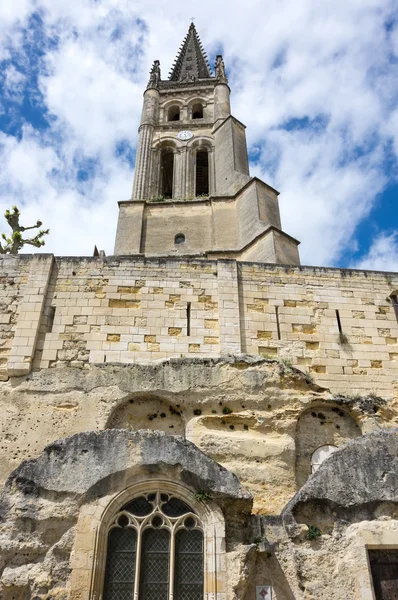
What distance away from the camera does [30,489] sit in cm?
591

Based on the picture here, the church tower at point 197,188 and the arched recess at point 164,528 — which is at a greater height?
the church tower at point 197,188

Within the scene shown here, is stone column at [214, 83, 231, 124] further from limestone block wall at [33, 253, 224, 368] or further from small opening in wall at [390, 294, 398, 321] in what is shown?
small opening in wall at [390, 294, 398, 321]

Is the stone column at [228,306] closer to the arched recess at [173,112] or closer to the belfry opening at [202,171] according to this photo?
the belfry opening at [202,171]

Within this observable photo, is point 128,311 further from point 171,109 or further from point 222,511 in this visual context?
point 171,109

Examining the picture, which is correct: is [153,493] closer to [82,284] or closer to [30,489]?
[30,489]

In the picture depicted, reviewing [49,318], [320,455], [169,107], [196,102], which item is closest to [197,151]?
[196,102]

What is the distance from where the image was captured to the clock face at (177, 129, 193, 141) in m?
27.9

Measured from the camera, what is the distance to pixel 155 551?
596 centimetres

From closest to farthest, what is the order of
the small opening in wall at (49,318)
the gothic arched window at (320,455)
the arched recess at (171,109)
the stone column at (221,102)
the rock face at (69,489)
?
the rock face at (69,489) → the gothic arched window at (320,455) → the small opening in wall at (49,318) → the stone column at (221,102) → the arched recess at (171,109)

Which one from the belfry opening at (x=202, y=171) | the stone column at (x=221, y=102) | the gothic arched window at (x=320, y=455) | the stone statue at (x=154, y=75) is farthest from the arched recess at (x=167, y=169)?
the gothic arched window at (x=320, y=455)

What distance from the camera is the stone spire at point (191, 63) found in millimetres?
35812

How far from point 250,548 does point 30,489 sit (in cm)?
257

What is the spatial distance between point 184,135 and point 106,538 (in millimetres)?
25035

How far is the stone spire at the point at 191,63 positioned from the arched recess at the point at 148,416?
28.7m
